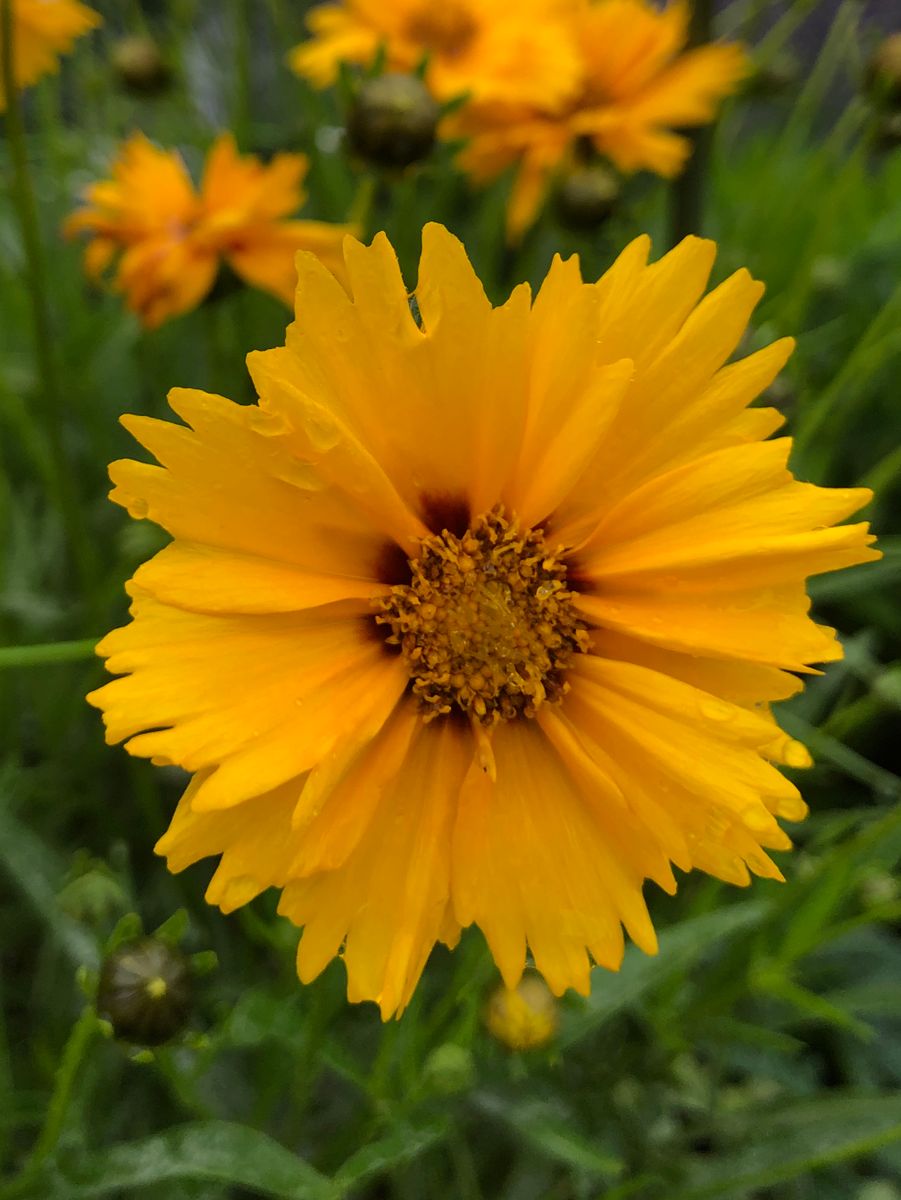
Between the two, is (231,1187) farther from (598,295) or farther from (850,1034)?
(598,295)

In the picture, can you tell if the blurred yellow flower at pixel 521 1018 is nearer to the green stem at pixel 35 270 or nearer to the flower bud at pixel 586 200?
the green stem at pixel 35 270

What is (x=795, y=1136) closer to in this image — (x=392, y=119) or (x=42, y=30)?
(x=392, y=119)

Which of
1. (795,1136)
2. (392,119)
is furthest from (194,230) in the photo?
(795,1136)

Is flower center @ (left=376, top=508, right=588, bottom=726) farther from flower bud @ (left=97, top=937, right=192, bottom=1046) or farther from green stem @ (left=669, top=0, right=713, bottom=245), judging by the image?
green stem @ (left=669, top=0, right=713, bottom=245)

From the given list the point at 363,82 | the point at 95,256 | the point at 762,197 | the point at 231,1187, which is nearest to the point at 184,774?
the point at 231,1187

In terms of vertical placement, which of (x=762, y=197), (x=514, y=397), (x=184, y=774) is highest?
(x=762, y=197)

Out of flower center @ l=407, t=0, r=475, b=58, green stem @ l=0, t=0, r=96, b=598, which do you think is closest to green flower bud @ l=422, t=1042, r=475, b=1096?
green stem @ l=0, t=0, r=96, b=598
